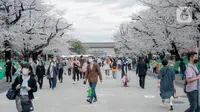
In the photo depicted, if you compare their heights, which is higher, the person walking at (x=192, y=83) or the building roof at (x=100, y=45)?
the person walking at (x=192, y=83)

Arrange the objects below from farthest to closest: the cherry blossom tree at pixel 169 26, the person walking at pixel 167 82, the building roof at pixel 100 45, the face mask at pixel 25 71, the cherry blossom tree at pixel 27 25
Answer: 1. the building roof at pixel 100 45
2. the cherry blossom tree at pixel 27 25
3. the cherry blossom tree at pixel 169 26
4. the person walking at pixel 167 82
5. the face mask at pixel 25 71

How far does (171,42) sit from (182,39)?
4.02 feet

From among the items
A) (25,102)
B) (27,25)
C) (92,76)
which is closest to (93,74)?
(92,76)

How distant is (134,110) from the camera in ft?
33.7

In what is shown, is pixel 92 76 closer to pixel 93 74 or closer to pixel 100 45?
pixel 93 74

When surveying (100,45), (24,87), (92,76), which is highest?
(24,87)

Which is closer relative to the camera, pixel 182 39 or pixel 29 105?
pixel 29 105

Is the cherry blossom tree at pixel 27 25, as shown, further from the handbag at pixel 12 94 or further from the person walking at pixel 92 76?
the handbag at pixel 12 94

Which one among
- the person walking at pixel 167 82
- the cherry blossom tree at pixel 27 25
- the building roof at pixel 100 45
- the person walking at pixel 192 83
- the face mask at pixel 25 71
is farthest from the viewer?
the building roof at pixel 100 45

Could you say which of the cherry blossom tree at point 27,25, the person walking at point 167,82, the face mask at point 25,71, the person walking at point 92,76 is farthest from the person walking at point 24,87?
the cherry blossom tree at point 27,25

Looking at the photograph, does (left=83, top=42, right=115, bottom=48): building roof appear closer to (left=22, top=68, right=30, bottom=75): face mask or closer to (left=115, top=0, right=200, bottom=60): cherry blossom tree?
(left=115, top=0, right=200, bottom=60): cherry blossom tree

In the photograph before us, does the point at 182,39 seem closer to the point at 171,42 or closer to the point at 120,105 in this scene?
the point at 171,42

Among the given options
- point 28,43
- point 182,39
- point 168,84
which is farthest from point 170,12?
point 28,43

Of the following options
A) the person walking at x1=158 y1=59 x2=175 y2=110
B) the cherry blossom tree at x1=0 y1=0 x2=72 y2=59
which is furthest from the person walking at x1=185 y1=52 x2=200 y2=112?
the cherry blossom tree at x1=0 y1=0 x2=72 y2=59
